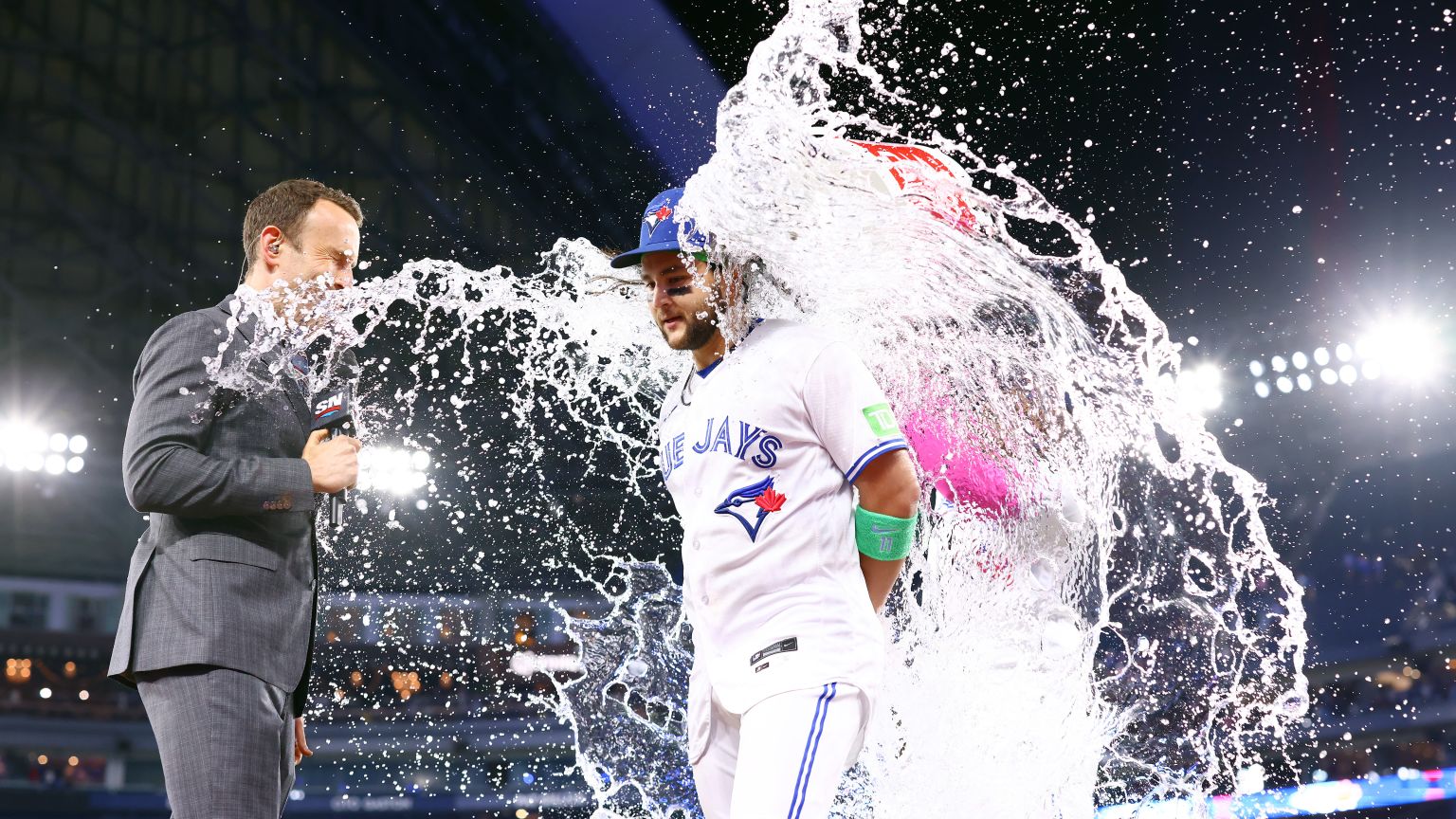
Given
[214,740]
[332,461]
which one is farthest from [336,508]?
[214,740]

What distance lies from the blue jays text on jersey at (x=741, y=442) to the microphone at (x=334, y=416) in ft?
2.75

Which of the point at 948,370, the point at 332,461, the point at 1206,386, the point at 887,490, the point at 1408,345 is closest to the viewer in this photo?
the point at 887,490

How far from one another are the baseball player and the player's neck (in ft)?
0.17

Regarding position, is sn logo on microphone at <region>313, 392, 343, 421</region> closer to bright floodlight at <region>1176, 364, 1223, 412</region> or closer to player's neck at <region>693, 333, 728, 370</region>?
player's neck at <region>693, 333, 728, 370</region>

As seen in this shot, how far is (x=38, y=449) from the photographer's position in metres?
17.3

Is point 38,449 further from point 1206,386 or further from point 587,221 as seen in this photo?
point 1206,386

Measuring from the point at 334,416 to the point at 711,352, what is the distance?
864 mm

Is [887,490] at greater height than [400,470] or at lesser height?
lesser

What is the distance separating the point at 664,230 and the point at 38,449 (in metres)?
18.4

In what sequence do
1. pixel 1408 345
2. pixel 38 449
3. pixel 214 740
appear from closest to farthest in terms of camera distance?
pixel 214 740 → pixel 1408 345 → pixel 38 449

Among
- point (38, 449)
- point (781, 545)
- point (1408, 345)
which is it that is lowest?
point (781, 545)

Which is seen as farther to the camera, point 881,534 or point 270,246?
point 270,246

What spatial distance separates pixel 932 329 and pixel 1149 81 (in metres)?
6.48

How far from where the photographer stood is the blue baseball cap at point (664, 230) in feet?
7.91
